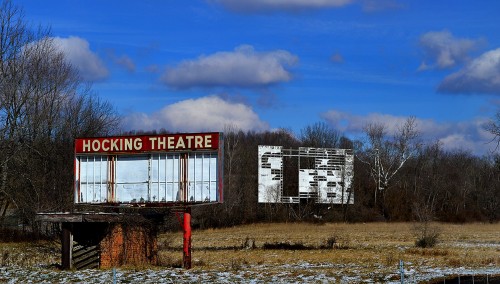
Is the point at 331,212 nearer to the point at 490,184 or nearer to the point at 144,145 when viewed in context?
the point at 490,184

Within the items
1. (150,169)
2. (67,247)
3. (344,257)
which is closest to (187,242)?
(150,169)

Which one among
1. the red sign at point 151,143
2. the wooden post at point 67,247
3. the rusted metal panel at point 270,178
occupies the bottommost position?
the wooden post at point 67,247

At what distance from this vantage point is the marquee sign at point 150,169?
29453mm

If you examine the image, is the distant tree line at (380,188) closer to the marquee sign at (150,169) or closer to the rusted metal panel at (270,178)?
the rusted metal panel at (270,178)

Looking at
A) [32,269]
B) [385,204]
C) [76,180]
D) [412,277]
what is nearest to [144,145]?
[76,180]

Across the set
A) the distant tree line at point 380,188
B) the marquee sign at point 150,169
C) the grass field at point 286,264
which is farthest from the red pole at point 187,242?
the distant tree line at point 380,188

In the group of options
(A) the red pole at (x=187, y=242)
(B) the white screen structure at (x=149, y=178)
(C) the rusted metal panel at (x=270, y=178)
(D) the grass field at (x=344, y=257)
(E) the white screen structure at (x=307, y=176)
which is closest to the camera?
(D) the grass field at (x=344, y=257)

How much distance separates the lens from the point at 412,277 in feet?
74.4

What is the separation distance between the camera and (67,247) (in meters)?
29.1

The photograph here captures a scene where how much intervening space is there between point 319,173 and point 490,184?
126 feet

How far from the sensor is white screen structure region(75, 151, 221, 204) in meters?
29.6

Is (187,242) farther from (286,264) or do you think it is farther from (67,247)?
(67,247)

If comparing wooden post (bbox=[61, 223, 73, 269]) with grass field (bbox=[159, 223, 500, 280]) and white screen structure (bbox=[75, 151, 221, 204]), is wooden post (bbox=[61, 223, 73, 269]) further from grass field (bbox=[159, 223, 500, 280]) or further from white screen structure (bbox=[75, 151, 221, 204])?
grass field (bbox=[159, 223, 500, 280])

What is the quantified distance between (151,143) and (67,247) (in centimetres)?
573
